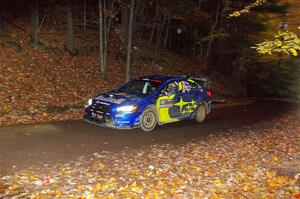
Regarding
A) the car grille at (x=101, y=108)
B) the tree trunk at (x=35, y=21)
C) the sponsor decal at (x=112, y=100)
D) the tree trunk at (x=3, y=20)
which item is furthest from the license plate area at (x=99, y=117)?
the tree trunk at (x=3, y=20)

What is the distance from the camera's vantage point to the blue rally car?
10.2 meters

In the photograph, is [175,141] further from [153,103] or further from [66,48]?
[66,48]

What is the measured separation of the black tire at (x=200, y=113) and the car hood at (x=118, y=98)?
9.94ft

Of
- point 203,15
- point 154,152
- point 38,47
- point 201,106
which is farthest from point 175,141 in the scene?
point 203,15

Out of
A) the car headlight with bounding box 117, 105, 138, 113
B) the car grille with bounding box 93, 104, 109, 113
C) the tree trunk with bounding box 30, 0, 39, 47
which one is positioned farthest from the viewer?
the tree trunk with bounding box 30, 0, 39, 47

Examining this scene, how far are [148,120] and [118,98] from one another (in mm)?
1148

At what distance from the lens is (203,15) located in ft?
75.8

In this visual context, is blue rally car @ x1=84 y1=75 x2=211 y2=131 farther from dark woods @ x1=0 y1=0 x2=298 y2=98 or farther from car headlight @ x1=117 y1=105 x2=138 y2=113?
dark woods @ x1=0 y1=0 x2=298 y2=98

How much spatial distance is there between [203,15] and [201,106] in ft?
38.8

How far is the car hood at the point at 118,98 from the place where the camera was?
33.6 ft

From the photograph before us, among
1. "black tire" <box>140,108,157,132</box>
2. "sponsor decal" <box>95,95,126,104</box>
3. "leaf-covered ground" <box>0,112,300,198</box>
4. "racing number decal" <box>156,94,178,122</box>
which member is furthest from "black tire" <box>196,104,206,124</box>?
"sponsor decal" <box>95,95,126,104</box>

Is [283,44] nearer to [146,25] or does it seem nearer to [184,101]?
[184,101]

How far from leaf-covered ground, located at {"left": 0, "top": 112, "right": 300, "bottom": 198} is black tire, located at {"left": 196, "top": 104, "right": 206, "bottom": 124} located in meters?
2.77

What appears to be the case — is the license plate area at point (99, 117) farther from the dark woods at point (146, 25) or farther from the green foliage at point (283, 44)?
the green foliage at point (283, 44)
